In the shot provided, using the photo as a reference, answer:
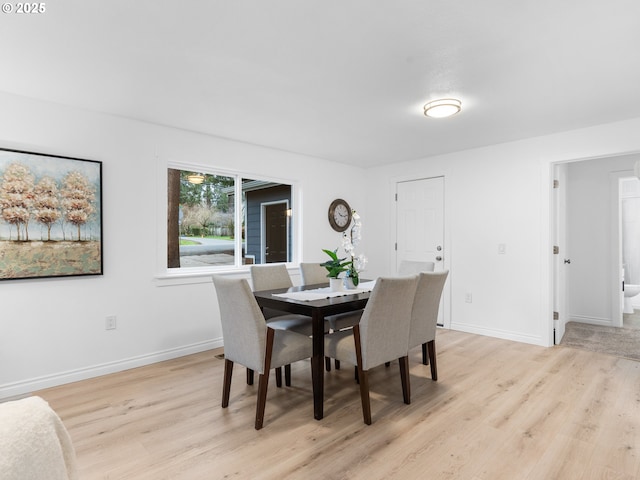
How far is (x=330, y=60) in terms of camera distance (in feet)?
7.52

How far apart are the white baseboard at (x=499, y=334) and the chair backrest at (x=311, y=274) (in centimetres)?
201

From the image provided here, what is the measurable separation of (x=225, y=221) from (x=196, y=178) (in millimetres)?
583

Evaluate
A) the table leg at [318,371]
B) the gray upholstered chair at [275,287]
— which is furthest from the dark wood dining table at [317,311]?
the gray upholstered chair at [275,287]

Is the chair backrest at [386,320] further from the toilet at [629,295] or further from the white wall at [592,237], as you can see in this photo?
the toilet at [629,295]

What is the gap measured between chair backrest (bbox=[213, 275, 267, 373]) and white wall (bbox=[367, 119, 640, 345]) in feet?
10.5

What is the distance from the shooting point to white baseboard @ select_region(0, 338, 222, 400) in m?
2.81

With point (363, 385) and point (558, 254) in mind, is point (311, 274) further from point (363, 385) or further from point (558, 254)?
point (558, 254)

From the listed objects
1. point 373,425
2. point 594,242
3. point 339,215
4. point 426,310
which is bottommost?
point 373,425

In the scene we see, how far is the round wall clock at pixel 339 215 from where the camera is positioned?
17.3 feet

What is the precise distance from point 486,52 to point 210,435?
282 centimetres

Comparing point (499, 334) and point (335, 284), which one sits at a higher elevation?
point (335, 284)

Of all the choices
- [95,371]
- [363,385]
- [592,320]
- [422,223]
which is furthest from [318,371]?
[592,320]

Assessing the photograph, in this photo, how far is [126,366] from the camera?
132 inches

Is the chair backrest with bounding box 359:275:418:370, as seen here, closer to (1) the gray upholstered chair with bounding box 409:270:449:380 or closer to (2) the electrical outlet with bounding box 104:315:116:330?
(1) the gray upholstered chair with bounding box 409:270:449:380
